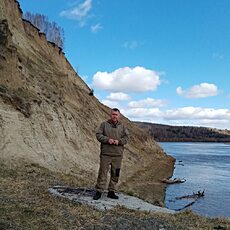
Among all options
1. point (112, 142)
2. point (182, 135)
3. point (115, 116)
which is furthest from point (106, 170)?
point (182, 135)

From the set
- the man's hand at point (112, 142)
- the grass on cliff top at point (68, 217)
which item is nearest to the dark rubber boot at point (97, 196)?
the grass on cliff top at point (68, 217)

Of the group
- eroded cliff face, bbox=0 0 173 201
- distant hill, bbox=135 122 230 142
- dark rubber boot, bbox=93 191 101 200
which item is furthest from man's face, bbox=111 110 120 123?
distant hill, bbox=135 122 230 142

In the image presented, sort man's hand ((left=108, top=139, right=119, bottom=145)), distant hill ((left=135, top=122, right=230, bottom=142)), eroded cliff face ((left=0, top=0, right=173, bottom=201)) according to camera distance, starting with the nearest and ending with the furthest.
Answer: man's hand ((left=108, top=139, right=119, bottom=145)), eroded cliff face ((left=0, top=0, right=173, bottom=201)), distant hill ((left=135, top=122, right=230, bottom=142))

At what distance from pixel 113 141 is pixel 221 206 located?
15.5 meters

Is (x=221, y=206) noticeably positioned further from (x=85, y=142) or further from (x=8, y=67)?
(x=8, y=67)

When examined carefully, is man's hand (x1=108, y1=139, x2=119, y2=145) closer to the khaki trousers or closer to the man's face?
the khaki trousers

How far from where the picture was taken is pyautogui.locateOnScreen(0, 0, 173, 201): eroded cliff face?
20656mm

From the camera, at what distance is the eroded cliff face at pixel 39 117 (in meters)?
20.7

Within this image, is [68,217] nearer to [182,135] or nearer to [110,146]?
[110,146]

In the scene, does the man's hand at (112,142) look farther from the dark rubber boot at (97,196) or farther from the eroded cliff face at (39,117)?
the eroded cliff face at (39,117)

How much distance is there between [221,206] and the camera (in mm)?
22547

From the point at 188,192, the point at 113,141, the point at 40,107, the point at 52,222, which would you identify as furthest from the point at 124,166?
the point at 52,222

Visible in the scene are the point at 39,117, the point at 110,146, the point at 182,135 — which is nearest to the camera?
the point at 110,146

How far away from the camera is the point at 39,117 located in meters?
24.7
